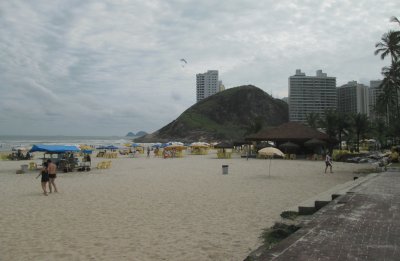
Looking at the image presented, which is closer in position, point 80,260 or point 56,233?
point 80,260

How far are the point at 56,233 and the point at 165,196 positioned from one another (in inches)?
216

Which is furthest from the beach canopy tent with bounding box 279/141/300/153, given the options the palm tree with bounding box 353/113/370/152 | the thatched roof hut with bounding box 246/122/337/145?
the palm tree with bounding box 353/113/370/152

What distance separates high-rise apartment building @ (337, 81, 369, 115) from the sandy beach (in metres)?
86.6

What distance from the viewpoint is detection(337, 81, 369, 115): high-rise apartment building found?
98.1 meters

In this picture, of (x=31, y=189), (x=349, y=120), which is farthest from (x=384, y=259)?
(x=349, y=120)

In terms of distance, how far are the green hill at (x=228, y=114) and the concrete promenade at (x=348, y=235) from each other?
132 metres

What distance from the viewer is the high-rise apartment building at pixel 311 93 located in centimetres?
11556

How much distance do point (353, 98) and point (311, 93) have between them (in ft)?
53.4

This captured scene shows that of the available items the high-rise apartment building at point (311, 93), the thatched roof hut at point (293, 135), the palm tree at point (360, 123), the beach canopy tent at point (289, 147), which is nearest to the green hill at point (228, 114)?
the high-rise apartment building at point (311, 93)

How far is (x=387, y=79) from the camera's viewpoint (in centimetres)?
3772

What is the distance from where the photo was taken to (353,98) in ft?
338

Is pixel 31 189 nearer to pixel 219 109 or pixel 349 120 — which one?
pixel 349 120

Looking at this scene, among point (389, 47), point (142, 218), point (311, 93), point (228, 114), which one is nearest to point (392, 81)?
point (389, 47)

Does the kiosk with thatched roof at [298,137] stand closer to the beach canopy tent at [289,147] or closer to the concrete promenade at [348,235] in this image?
the beach canopy tent at [289,147]
